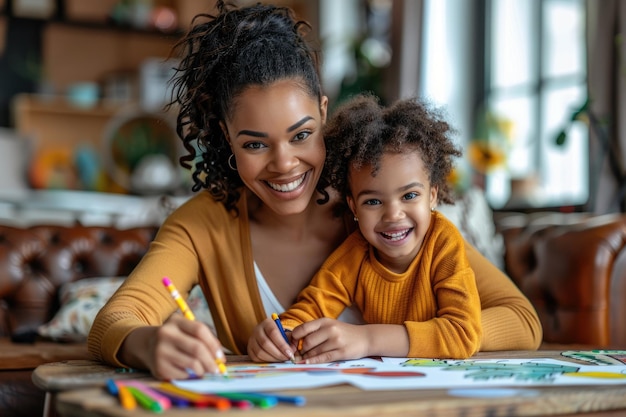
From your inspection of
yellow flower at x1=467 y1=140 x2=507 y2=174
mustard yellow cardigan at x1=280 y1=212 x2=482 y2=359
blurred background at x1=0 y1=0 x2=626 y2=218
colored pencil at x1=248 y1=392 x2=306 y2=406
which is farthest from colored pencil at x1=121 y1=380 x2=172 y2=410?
yellow flower at x1=467 y1=140 x2=507 y2=174

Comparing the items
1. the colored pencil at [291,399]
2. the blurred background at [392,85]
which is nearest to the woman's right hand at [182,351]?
the colored pencil at [291,399]

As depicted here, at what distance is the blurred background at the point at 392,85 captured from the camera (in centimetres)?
340

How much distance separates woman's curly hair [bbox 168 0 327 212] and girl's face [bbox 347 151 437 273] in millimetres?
225

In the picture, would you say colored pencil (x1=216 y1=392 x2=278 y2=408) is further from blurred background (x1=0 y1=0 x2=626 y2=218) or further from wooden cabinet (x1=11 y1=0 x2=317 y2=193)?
wooden cabinet (x1=11 y1=0 x2=317 y2=193)

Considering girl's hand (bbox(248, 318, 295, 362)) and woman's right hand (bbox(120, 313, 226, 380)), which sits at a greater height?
woman's right hand (bbox(120, 313, 226, 380))

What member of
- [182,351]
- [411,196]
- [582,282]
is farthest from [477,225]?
[182,351]

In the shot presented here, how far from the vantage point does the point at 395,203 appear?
1.39 metres

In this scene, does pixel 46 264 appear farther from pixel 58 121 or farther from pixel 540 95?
pixel 58 121

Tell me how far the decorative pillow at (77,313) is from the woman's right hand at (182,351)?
1406 millimetres

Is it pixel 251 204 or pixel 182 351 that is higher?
pixel 251 204

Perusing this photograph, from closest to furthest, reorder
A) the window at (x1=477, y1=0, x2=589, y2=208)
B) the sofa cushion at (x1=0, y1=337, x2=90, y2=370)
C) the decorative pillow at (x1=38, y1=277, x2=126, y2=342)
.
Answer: the sofa cushion at (x1=0, y1=337, x2=90, y2=370), the decorative pillow at (x1=38, y1=277, x2=126, y2=342), the window at (x1=477, y1=0, x2=589, y2=208)

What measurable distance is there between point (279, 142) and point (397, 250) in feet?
0.93

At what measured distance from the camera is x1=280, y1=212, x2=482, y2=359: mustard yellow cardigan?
4.22ft

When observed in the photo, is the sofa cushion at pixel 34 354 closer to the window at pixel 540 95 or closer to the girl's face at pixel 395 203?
the girl's face at pixel 395 203
